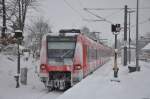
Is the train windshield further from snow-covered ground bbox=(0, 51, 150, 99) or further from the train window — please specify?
snow-covered ground bbox=(0, 51, 150, 99)

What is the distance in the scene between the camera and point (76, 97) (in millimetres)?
12828

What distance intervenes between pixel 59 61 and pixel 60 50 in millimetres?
652

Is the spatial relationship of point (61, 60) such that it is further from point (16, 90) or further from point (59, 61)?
point (16, 90)

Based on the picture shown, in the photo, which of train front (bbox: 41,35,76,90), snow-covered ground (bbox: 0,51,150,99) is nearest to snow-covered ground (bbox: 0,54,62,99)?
snow-covered ground (bbox: 0,51,150,99)

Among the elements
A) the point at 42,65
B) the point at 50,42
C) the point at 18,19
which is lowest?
the point at 42,65

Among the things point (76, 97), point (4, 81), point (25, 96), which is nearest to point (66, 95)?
point (76, 97)

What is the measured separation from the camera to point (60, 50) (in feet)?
62.8

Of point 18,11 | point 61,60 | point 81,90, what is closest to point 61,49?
point 61,60

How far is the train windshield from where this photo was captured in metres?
18.9

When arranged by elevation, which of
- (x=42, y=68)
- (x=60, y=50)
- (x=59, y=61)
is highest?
(x=60, y=50)

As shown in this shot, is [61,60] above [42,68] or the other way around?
above

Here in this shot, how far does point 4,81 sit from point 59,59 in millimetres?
3848

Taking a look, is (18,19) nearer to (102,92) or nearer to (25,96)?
(25,96)

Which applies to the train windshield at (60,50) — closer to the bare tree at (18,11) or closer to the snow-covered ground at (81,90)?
the snow-covered ground at (81,90)
